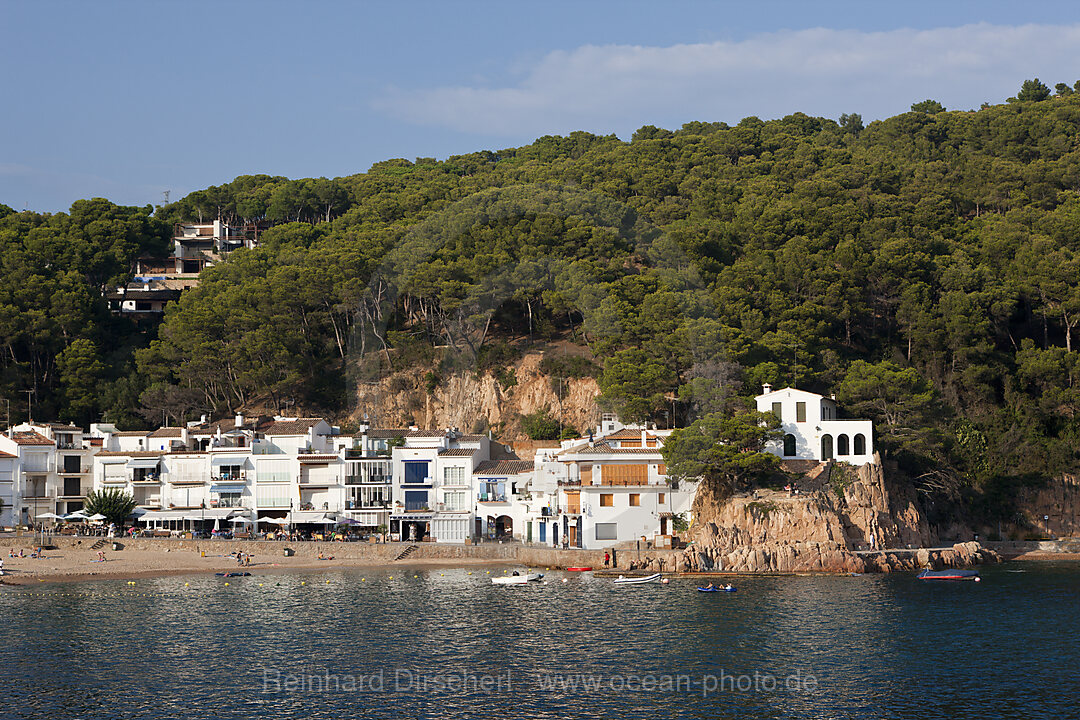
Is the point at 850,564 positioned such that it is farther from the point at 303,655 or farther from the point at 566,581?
the point at 303,655

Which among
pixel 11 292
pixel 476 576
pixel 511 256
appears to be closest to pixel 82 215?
pixel 11 292

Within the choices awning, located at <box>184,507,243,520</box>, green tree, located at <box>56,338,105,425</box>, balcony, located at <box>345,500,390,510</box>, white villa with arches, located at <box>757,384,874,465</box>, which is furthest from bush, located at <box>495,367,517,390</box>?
green tree, located at <box>56,338,105,425</box>

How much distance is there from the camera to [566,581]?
58.0 meters

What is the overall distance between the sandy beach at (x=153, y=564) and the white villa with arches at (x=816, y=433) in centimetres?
Answer: 1799

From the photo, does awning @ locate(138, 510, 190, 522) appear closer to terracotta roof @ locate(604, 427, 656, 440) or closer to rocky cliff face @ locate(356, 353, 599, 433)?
rocky cliff face @ locate(356, 353, 599, 433)

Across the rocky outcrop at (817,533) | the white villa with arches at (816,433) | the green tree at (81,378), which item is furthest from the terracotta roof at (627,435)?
the green tree at (81,378)

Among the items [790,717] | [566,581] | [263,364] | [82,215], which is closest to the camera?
[790,717]

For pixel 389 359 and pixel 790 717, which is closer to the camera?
pixel 790 717

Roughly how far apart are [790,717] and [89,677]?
905 inches

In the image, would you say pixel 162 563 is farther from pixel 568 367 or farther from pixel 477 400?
pixel 568 367

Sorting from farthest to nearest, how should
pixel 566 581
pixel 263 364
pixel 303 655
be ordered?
1. pixel 263 364
2. pixel 566 581
3. pixel 303 655

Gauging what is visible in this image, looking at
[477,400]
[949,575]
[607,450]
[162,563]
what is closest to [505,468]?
[607,450]

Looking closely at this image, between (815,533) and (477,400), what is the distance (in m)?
33.4

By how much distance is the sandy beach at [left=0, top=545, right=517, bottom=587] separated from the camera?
6275cm
